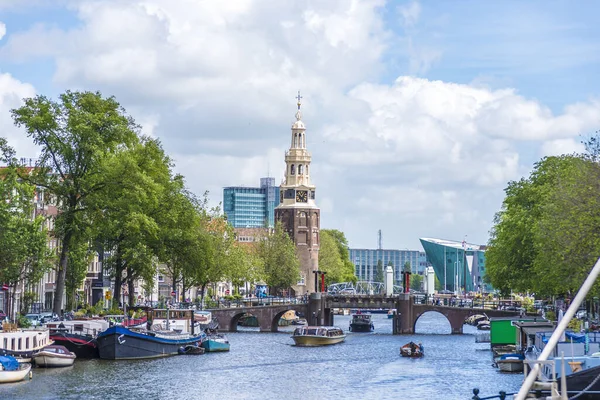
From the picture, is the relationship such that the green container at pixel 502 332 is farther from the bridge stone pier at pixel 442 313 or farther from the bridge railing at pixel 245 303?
the bridge railing at pixel 245 303

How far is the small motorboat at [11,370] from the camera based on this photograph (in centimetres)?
6070

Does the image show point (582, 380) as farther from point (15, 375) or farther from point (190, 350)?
point (190, 350)

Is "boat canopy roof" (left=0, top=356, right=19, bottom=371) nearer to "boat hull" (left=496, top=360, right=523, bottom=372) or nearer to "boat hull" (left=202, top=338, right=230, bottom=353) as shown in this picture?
"boat hull" (left=202, top=338, right=230, bottom=353)

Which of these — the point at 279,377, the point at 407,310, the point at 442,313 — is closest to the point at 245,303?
the point at 407,310

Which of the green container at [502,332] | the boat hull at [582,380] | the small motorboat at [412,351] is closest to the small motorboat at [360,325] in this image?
the small motorboat at [412,351]


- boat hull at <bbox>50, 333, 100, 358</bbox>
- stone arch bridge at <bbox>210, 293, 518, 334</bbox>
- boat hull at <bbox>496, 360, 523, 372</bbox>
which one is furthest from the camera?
stone arch bridge at <bbox>210, 293, 518, 334</bbox>

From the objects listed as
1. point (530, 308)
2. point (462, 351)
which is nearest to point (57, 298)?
point (462, 351)

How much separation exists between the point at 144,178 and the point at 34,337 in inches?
699

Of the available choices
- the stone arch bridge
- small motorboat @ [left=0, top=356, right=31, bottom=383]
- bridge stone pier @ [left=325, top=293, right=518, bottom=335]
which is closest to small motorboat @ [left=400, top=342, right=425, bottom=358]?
the stone arch bridge

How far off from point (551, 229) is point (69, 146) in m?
34.1

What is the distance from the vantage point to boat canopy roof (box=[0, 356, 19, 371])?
200 ft

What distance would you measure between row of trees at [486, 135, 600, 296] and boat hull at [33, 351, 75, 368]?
31.1 m

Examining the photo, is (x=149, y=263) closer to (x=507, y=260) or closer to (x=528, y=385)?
(x=507, y=260)

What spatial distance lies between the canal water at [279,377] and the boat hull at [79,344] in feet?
6.22
